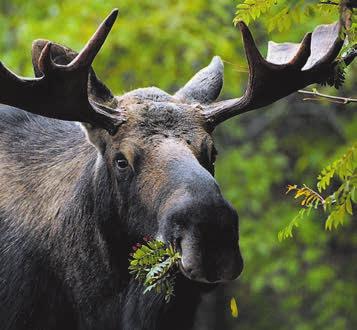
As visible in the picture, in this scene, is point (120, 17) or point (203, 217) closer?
point (203, 217)

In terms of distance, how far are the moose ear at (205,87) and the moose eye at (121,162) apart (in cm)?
65

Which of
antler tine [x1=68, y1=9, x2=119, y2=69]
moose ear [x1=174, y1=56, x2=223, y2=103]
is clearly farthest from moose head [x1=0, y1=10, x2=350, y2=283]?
moose ear [x1=174, y1=56, x2=223, y2=103]

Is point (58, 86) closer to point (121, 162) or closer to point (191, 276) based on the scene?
point (121, 162)

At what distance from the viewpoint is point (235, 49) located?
1733 centimetres

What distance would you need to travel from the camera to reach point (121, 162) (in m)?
6.83

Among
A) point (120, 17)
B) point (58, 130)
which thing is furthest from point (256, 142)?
point (58, 130)

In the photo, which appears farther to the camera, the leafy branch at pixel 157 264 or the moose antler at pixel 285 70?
the moose antler at pixel 285 70

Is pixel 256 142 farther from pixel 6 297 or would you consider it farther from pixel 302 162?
pixel 6 297

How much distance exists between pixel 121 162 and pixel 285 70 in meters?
0.96

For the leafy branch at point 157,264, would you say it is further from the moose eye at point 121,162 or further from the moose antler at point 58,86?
the moose antler at point 58,86

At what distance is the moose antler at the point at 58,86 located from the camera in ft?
21.3

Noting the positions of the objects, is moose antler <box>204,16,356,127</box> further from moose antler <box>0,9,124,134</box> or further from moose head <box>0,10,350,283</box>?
moose antler <box>0,9,124,134</box>

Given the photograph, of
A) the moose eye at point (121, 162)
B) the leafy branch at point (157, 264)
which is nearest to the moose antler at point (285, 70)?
the moose eye at point (121, 162)

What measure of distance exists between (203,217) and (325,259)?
13496mm
